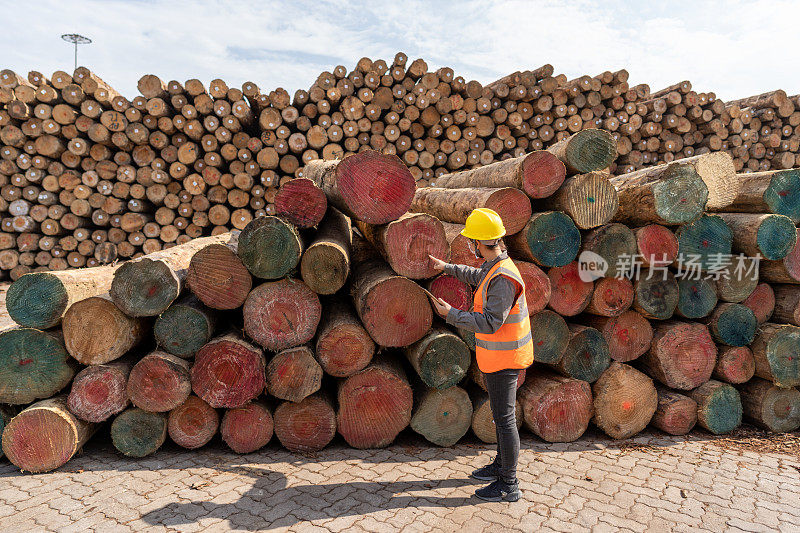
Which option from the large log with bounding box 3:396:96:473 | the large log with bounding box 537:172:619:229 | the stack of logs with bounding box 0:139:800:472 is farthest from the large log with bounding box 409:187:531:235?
the large log with bounding box 3:396:96:473

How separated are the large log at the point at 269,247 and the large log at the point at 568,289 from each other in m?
2.03

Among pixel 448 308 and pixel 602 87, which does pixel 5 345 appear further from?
pixel 602 87

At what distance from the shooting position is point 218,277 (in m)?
3.45

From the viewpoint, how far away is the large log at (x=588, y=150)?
12.8ft

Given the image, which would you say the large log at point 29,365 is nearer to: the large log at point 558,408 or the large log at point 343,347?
the large log at point 343,347

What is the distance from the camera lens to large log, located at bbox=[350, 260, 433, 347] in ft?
11.4

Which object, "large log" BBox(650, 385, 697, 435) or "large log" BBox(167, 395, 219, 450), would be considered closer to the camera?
"large log" BBox(167, 395, 219, 450)

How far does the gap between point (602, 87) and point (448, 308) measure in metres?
7.42

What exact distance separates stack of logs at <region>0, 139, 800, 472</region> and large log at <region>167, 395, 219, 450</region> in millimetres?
15

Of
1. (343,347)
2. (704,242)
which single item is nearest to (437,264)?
(343,347)

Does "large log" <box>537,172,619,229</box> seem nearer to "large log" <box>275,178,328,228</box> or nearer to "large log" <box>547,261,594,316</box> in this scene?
"large log" <box>547,261,594,316</box>

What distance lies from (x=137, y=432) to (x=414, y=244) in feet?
7.86

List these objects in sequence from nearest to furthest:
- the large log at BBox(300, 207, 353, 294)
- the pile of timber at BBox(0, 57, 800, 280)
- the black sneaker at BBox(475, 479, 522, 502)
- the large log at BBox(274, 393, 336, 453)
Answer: the black sneaker at BBox(475, 479, 522, 502) < the large log at BBox(300, 207, 353, 294) < the large log at BBox(274, 393, 336, 453) < the pile of timber at BBox(0, 57, 800, 280)

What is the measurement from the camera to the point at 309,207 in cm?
358
